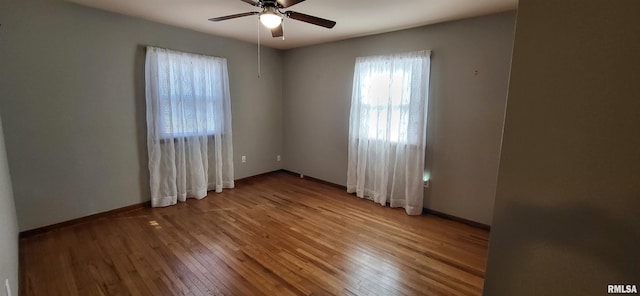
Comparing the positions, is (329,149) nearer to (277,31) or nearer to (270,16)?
(277,31)

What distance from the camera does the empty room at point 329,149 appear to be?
75 centimetres

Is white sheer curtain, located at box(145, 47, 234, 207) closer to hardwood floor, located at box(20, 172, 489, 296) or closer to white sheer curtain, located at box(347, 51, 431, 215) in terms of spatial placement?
hardwood floor, located at box(20, 172, 489, 296)

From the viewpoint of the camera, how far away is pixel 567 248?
0.79 metres

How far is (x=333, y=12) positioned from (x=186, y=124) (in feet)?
7.82

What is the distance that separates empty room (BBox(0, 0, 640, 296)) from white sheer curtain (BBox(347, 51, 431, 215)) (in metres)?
0.02

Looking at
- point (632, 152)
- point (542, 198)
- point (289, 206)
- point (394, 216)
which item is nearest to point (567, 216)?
point (542, 198)

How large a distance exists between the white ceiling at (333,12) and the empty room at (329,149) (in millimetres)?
32

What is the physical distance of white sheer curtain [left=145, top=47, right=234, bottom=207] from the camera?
10.7ft

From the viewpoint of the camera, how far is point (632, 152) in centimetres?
69

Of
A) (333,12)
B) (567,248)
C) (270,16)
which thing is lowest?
(567,248)

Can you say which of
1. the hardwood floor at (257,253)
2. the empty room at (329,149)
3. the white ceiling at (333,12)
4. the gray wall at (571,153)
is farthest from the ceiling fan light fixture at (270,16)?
the hardwood floor at (257,253)

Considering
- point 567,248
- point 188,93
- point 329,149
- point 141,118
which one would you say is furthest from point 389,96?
point 141,118

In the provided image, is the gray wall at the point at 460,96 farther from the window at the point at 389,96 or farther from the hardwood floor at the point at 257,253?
the hardwood floor at the point at 257,253

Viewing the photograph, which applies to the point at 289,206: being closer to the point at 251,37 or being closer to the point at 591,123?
the point at 251,37
